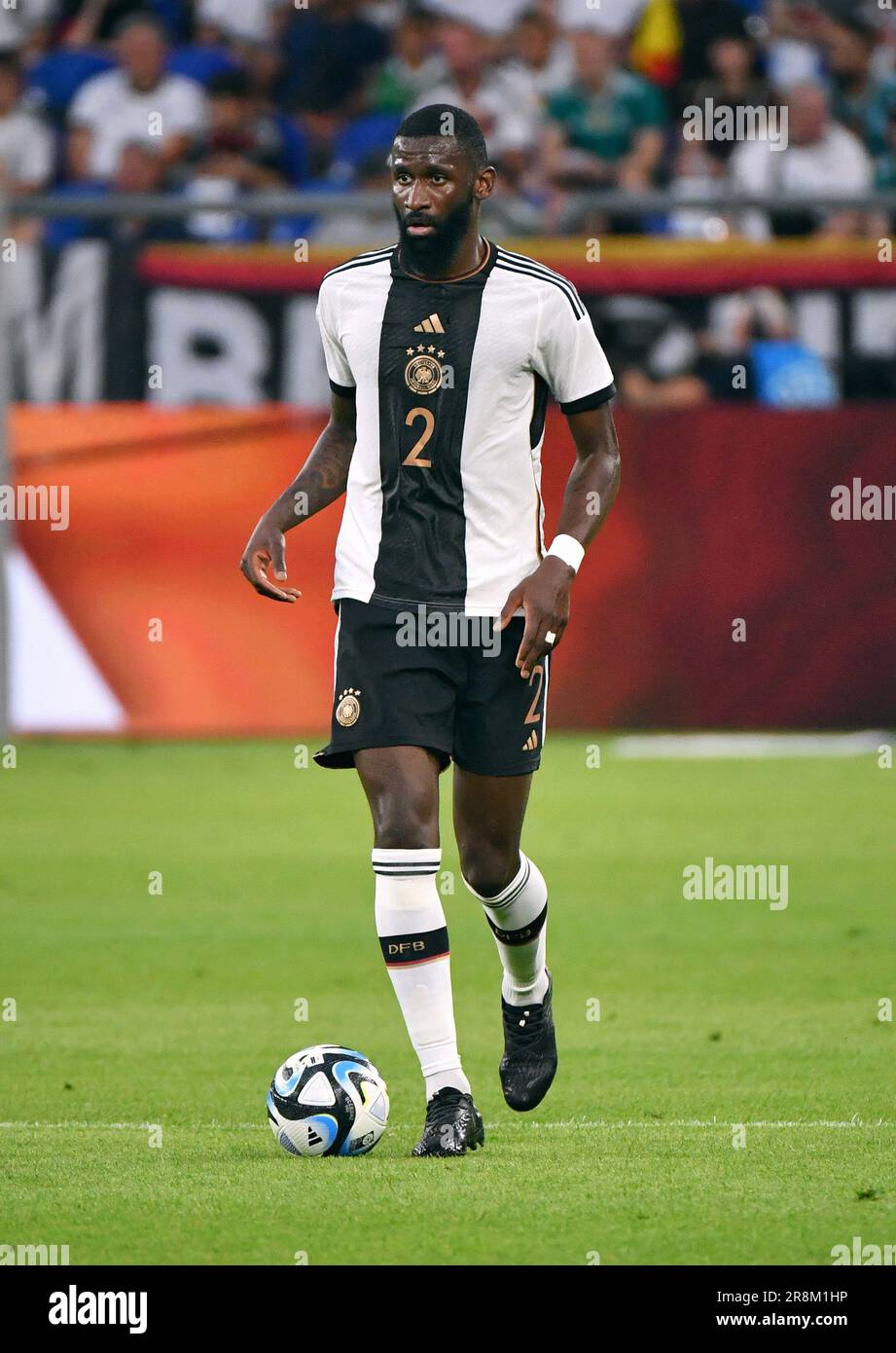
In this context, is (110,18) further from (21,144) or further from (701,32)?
(701,32)

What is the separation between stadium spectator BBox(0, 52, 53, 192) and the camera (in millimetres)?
19000

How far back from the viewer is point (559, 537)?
6.11 meters

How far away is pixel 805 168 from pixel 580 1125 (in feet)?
42.8

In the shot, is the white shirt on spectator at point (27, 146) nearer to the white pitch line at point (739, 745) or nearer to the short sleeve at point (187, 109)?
the short sleeve at point (187, 109)

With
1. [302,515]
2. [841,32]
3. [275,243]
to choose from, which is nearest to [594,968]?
[302,515]

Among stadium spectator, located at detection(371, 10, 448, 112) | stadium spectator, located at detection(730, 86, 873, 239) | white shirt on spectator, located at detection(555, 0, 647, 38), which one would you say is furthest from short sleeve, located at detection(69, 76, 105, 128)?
stadium spectator, located at detection(730, 86, 873, 239)

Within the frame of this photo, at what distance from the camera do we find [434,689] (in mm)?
6055

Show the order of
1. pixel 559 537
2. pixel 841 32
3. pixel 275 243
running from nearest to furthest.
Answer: pixel 559 537 < pixel 275 243 < pixel 841 32

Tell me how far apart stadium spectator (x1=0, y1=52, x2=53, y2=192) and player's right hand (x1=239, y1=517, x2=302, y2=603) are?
525 inches

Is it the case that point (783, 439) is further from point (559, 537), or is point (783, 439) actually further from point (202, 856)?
point (559, 537)

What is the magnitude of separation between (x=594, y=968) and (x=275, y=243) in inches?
372

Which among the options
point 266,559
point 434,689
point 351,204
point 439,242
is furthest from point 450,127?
point 351,204

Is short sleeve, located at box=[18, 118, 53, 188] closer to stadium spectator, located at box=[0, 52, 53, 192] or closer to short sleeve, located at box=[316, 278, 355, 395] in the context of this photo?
stadium spectator, located at box=[0, 52, 53, 192]

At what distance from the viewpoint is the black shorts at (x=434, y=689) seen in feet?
19.7
